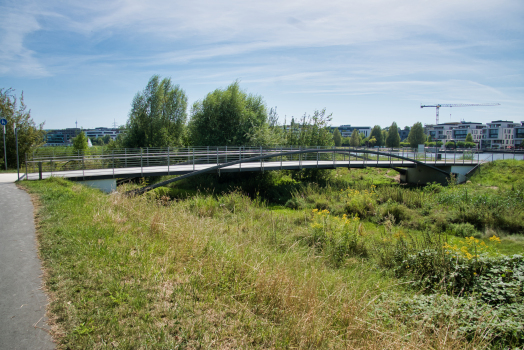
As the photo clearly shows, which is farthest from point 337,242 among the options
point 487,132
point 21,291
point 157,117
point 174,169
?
point 487,132

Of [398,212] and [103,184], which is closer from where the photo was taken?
[398,212]

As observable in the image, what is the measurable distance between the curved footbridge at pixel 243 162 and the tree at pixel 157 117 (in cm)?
670

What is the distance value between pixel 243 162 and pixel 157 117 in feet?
62.3

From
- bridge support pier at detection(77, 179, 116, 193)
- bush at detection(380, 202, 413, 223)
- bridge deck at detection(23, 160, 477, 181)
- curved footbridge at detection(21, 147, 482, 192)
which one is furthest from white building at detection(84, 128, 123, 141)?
bush at detection(380, 202, 413, 223)

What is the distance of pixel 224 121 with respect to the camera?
104ft

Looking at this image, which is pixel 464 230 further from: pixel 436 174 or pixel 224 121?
pixel 224 121

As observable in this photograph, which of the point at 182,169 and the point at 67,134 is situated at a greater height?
the point at 67,134

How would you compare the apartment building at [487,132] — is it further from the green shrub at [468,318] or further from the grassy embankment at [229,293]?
the green shrub at [468,318]

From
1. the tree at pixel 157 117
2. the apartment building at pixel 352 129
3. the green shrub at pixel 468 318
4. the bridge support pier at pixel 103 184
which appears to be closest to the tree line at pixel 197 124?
the tree at pixel 157 117

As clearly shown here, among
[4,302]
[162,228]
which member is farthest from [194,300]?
[162,228]

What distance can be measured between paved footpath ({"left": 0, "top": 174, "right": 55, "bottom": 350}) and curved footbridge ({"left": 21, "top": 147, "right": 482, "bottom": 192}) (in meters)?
9.94

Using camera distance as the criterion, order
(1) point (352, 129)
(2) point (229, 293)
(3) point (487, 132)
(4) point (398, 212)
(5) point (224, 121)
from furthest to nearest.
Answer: (1) point (352, 129) → (3) point (487, 132) → (5) point (224, 121) → (4) point (398, 212) → (2) point (229, 293)

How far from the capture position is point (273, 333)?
12.4ft

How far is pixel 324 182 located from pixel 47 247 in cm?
2161
